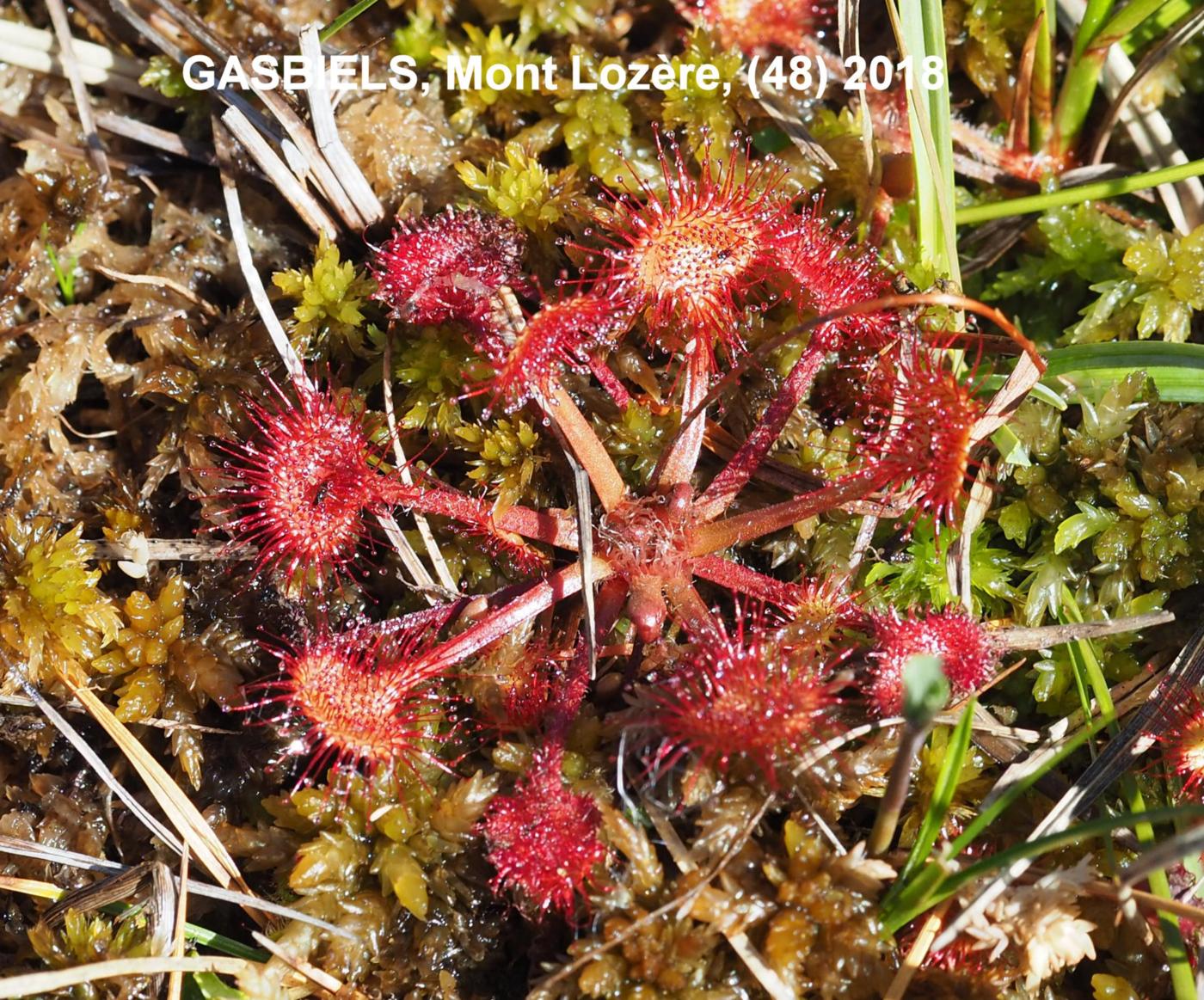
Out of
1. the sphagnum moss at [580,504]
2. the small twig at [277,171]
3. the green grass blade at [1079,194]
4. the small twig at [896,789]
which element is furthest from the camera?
the small twig at [277,171]

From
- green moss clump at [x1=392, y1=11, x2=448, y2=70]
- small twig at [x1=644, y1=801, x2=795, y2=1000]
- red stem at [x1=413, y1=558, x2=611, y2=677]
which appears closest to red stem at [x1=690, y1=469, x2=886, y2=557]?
red stem at [x1=413, y1=558, x2=611, y2=677]

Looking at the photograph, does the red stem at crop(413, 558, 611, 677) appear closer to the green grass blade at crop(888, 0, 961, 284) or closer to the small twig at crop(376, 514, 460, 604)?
the small twig at crop(376, 514, 460, 604)

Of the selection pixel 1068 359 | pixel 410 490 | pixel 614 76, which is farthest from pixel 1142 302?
pixel 410 490

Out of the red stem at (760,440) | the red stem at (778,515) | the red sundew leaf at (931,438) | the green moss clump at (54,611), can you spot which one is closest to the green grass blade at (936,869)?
the red sundew leaf at (931,438)

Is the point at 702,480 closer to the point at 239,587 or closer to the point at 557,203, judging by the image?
the point at 557,203

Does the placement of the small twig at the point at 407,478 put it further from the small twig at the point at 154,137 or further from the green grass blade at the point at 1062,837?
the green grass blade at the point at 1062,837
